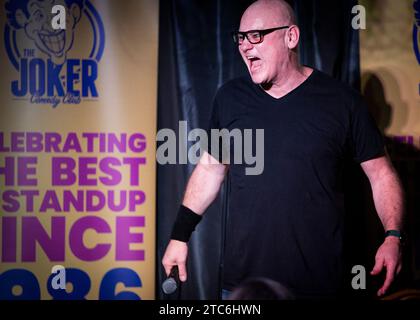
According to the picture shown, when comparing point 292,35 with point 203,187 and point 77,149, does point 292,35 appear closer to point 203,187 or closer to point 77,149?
point 203,187

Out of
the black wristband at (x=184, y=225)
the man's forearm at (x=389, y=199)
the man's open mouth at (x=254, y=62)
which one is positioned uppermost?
the man's open mouth at (x=254, y=62)

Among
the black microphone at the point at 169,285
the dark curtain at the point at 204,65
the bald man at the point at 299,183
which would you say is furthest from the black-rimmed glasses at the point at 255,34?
the black microphone at the point at 169,285

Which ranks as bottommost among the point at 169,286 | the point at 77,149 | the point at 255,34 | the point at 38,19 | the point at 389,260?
the point at 169,286

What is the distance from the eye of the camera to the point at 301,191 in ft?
6.85

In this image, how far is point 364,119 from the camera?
6.91 feet

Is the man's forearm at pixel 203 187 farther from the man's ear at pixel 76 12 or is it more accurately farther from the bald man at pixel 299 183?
the man's ear at pixel 76 12

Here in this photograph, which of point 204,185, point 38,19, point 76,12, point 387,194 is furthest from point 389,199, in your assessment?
point 38,19

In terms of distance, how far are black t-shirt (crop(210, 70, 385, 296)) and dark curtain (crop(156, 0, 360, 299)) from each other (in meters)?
0.69

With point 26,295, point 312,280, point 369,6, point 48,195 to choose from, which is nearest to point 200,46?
point 369,6

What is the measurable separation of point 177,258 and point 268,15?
1.05m

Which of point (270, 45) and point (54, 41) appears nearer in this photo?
point (270, 45)

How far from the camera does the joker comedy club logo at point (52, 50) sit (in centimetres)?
282

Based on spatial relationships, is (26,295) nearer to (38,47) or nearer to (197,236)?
(197,236)

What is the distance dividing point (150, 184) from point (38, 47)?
0.92 metres
